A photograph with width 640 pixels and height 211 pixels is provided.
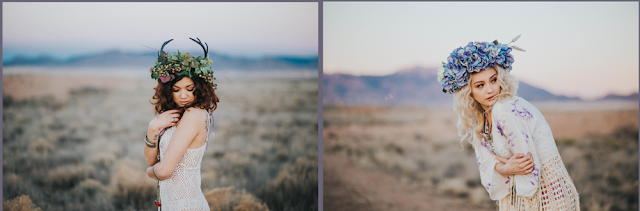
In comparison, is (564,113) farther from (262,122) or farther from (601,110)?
(262,122)

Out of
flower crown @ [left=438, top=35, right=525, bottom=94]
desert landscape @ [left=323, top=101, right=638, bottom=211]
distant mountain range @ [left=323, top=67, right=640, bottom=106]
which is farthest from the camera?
A: distant mountain range @ [left=323, top=67, right=640, bottom=106]

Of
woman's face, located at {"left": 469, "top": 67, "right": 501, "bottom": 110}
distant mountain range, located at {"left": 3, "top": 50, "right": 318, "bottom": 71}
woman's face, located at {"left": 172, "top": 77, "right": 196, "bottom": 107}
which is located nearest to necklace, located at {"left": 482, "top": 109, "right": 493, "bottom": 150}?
woman's face, located at {"left": 469, "top": 67, "right": 501, "bottom": 110}

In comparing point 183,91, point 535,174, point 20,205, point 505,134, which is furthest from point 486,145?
point 20,205

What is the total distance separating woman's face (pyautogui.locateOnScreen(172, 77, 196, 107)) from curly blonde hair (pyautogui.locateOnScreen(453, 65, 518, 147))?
1851 mm

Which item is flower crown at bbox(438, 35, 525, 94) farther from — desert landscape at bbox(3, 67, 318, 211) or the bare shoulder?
desert landscape at bbox(3, 67, 318, 211)

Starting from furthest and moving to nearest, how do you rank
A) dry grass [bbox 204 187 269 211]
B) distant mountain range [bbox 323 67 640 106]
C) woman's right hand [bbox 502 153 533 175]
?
distant mountain range [bbox 323 67 640 106] < dry grass [bbox 204 187 269 211] < woman's right hand [bbox 502 153 533 175]

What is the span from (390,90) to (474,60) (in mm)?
2072

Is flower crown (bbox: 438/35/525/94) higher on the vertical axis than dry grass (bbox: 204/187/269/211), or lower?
higher

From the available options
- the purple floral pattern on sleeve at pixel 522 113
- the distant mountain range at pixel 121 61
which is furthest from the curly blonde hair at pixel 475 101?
the distant mountain range at pixel 121 61

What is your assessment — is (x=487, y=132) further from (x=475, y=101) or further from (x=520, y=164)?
(x=520, y=164)

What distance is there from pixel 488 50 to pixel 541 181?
2.94ft

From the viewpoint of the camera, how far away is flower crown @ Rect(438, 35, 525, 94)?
2.68m

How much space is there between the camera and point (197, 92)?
2.93 meters

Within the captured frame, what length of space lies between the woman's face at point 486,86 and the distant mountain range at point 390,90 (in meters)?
1.94
